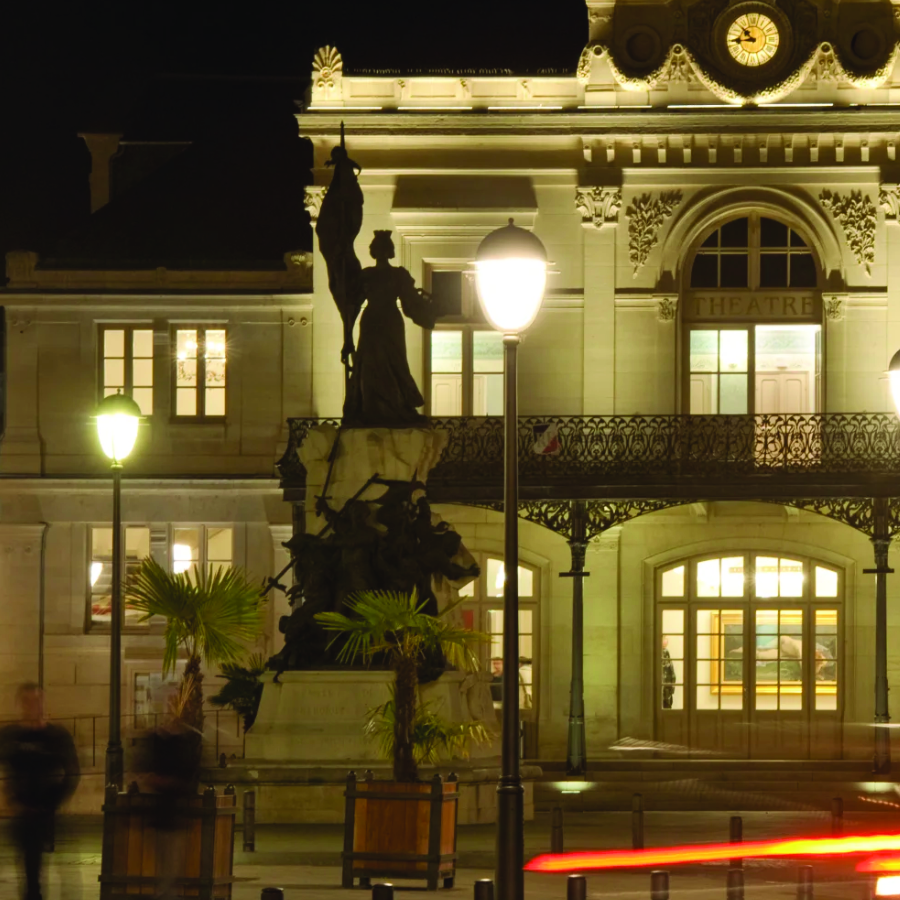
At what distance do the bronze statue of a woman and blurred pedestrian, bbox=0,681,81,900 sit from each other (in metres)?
7.63

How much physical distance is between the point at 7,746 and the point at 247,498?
20.9 meters

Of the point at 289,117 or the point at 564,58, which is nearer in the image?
the point at 564,58

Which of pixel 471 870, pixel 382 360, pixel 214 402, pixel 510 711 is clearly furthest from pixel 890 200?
pixel 510 711

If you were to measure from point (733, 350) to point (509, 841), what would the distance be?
72.1 feet

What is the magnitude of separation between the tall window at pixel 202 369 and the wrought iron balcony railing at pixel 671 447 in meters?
2.66

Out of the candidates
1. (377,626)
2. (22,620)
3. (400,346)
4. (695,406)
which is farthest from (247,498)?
(377,626)

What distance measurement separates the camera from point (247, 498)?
35.1 meters

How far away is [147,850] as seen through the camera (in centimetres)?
1554

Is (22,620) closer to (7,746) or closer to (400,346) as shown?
(400,346)

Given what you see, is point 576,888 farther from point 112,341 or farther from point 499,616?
point 112,341

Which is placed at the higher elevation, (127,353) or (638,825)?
(127,353)

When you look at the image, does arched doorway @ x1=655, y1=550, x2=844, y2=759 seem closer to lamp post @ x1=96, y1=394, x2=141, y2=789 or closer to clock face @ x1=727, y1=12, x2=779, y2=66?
clock face @ x1=727, y1=12, x2=779, y2=66

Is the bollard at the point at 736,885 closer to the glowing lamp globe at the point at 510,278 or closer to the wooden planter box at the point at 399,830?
the wooden planter box at the point at 399,830

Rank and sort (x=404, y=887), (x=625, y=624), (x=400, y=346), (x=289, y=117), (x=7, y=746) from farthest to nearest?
(x=289, y=117) < (x=625, y=624) < (x=400, y=346) < (x=404, y=887) < (x=7, y=746)
